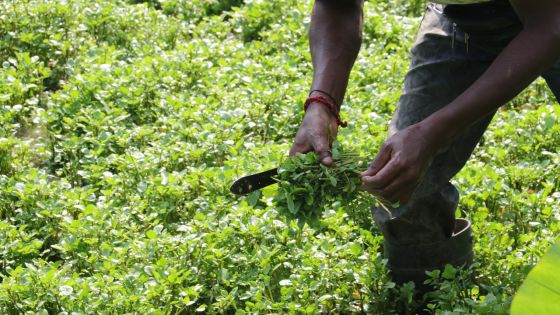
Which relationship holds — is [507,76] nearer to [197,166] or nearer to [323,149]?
[323,149]

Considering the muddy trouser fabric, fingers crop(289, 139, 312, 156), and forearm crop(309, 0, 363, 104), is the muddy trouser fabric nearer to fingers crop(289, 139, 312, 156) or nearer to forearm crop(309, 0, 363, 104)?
forearm crop(309, 0, 363, 104)

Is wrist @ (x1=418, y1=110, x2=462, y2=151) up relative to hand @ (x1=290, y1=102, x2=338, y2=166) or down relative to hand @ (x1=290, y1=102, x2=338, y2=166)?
up

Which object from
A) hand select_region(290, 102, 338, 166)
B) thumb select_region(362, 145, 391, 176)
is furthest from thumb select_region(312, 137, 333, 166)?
thumb select_region(362, 145, 391, 176)

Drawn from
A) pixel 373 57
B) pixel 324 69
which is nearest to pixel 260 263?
pixel 324 69

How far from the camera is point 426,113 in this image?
3.50 metres

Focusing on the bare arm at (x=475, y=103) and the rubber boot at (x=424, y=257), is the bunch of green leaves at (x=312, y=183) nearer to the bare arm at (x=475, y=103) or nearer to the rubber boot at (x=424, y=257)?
the bare arm at (x=475, y=103)

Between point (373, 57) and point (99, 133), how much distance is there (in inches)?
A: 69.3

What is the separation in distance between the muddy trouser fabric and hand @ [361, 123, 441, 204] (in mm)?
502

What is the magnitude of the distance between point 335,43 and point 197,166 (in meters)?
1.40

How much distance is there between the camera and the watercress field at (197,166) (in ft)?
11.9

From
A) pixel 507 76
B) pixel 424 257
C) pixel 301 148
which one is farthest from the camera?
pixel 424 257

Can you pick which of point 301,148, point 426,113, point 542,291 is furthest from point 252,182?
point 542,291

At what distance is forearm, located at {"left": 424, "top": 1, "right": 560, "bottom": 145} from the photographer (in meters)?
2.83

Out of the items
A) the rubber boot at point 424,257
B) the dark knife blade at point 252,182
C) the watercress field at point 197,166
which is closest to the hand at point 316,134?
the dark knife blade at point 252,182
